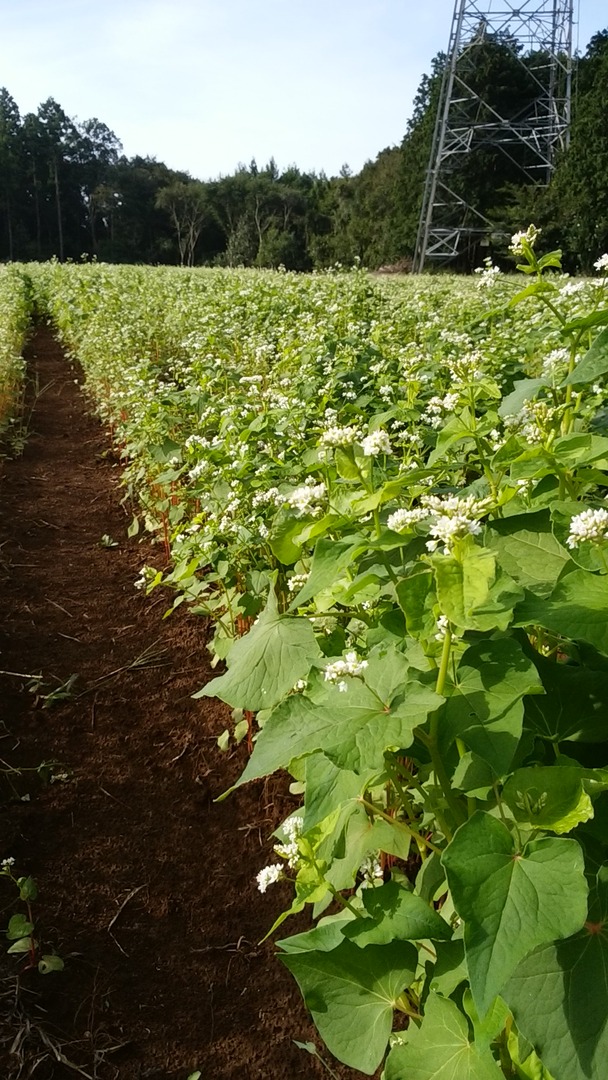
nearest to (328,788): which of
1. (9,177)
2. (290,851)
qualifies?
(290,851)

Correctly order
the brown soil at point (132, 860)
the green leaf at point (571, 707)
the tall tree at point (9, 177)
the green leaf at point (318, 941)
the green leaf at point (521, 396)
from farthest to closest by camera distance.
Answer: the tall tree at point (9, 177) < the brown soil at point (132, 860) < the green leaf at point (521, 396) < the green leaf at point (318, 941) < the green leaf at point (571, 707)

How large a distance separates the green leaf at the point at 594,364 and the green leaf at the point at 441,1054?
1.13m

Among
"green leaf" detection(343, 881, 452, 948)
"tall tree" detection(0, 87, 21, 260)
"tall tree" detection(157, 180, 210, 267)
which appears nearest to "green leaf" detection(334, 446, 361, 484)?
"green leaf" detection(343, 881, 452, 948)

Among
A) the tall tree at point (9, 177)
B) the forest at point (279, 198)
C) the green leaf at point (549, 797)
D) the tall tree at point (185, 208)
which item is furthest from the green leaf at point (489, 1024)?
the tall tree at point (9, 177)

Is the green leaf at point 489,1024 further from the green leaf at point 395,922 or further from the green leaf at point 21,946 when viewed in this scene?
the green leaf at point 21,946

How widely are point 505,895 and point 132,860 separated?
5.74 feet

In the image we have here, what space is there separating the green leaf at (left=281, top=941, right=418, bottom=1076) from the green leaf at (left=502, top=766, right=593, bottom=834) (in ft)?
1.39

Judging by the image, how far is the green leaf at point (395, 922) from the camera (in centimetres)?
116

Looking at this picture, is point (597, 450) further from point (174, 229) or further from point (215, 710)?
point (174, 229)

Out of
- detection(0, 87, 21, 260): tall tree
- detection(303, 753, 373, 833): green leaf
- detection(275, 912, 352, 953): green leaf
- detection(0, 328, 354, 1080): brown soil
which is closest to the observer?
detection(303, 753, 373, 833): green leaf

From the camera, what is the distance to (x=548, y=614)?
1.03 m

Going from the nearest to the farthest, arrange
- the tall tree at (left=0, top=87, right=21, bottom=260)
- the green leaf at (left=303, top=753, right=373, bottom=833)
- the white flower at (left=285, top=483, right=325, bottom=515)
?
the green leaf at (left=303, top=753, right=373, bottom=833) < the white flower at (left=285, top=483, right=325, bottom=515) < the tall tree at (left=0, top=87, right=21, bottom=260)

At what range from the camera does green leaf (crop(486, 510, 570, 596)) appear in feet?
4.39

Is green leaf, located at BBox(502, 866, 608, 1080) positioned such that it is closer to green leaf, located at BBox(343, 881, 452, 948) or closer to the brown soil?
green leaf, located at BBox(343, 881, 452, 948)
